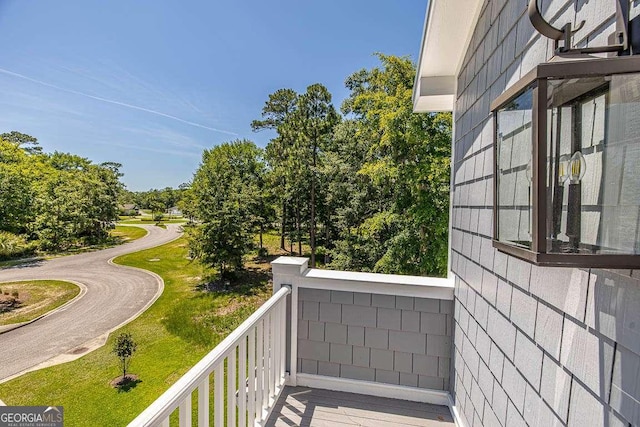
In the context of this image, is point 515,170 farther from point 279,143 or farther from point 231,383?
point 279,143

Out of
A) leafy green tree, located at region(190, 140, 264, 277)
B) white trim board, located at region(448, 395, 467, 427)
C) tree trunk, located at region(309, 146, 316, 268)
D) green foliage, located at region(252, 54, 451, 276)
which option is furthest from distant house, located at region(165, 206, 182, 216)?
white trim board, located at region(448, 395, 467, 427)

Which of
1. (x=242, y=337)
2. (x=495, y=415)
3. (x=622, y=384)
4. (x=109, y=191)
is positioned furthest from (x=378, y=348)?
(x=109, y=191)

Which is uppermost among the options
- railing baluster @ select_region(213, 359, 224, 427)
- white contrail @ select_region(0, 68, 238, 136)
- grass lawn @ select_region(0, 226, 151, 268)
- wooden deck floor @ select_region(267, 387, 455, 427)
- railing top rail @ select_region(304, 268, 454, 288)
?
white contrail @ select_region(0, 68, 238, 136)

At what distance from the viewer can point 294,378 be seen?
2689mm

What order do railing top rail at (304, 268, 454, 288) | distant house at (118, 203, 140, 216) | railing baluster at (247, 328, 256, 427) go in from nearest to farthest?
railing baluster at (247, 328, 256, 427) → railing top rail at (304, 268, 454, 288) → distant house at (118, 203, 140, 216)

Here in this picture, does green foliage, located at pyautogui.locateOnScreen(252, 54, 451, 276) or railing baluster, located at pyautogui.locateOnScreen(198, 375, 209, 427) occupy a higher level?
green foliage, located at pyautogui.locateOnScreen(252, 54, 451, 276)

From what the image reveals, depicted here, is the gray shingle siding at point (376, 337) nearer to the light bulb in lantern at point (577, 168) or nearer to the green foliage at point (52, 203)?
the light bulb in lantern at point (577, 168)

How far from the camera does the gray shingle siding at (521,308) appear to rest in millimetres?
798

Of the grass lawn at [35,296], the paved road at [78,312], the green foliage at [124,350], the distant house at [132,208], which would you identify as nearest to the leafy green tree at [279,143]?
the paved road at [78,312]

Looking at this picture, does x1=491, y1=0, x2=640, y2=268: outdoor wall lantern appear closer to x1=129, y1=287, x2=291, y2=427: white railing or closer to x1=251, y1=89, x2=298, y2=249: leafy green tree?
x1=129, y1=287, x2=291, y2=427: white railing

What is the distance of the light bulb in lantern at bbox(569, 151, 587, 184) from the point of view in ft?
2.46

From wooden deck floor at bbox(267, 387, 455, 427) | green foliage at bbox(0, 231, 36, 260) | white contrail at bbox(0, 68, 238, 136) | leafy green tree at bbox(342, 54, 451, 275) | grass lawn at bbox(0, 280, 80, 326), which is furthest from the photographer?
white contrail at bbox(0, 68, 238, 136)

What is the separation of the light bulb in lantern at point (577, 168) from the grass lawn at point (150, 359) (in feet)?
28.9

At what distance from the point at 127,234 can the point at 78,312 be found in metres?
18.1
